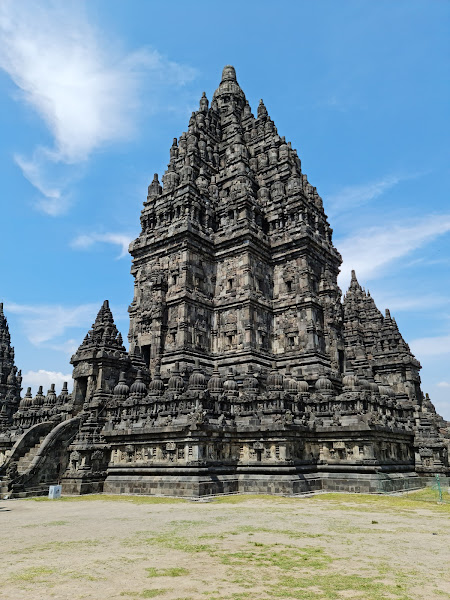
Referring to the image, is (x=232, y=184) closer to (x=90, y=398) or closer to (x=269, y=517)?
(x=90, y=398)

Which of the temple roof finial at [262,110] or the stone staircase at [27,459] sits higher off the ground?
the temple roof finial at [262,110]

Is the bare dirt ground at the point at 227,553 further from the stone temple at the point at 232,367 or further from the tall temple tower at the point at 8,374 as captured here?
the tall temple tower at the point at 8,374

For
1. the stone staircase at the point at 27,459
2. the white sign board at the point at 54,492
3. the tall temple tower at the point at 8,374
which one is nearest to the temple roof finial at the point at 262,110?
the stone staircase at the point at 27,459

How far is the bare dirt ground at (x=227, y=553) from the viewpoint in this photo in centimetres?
762

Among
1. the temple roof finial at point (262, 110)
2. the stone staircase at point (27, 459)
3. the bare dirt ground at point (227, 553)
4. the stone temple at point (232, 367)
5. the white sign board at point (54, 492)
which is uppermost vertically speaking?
the temple roof finial at point (262, 110)

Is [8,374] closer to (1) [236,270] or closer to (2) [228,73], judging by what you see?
(1) [236,270]

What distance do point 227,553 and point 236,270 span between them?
31.9 meters

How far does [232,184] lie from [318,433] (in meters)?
27.3

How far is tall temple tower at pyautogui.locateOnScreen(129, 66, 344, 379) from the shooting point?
38156 millimetres

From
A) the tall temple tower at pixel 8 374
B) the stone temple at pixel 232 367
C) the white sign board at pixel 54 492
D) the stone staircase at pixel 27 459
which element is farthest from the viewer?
the tall temple tower at pixel 8 374

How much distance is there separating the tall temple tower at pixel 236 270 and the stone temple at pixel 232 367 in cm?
15

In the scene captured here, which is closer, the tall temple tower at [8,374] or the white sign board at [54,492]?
the white sign board at [54,492]

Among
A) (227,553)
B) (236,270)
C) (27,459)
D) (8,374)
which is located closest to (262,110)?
(236,270)

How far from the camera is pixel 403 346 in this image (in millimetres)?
46969
